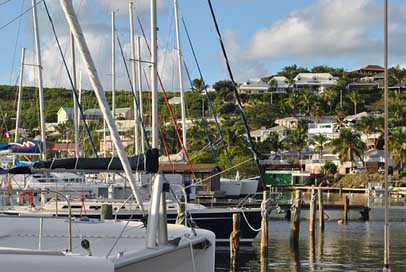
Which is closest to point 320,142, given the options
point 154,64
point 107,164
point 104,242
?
point 154,64

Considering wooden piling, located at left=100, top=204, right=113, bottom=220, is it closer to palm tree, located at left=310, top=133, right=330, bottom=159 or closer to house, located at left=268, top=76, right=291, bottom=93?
palm tree, located at left=310, top=133, right=330, bottom=159

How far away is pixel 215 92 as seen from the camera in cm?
17525

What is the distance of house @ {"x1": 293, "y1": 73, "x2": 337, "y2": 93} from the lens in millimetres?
175500

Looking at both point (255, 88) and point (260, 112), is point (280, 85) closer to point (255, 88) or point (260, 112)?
point (255, 88)

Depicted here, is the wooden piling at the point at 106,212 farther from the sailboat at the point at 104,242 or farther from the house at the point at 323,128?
the house at the point at 323,128

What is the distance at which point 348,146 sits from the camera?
106375mm

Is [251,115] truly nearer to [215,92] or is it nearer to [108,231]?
[215,92]

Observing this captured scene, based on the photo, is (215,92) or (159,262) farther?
(215,92)

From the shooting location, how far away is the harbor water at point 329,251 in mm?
26219

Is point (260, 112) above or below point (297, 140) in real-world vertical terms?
above

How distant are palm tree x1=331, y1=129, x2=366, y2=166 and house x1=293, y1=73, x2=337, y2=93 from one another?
6716cm

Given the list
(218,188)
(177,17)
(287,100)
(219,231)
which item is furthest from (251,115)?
(219,231)

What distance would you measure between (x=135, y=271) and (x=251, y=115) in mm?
140461

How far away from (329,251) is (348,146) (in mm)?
77304
